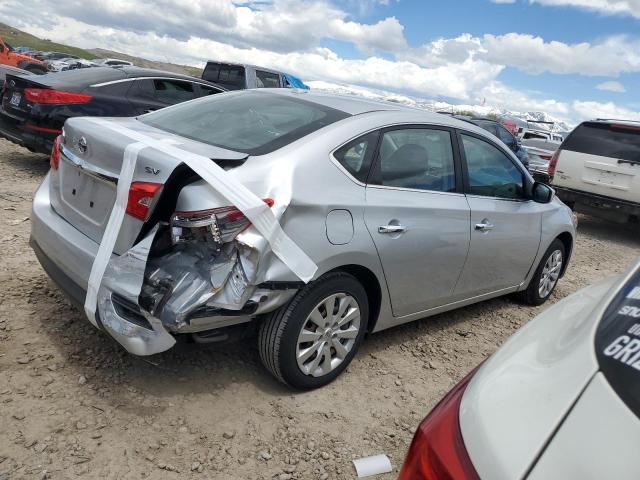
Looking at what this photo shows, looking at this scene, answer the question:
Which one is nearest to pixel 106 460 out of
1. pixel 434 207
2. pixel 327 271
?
pixel 327 271

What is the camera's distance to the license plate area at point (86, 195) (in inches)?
107

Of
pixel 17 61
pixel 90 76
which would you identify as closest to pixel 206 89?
pixel 90 76

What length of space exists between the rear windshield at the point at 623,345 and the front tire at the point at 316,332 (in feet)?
5.21

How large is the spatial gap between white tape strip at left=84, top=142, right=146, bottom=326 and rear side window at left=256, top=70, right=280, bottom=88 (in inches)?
420

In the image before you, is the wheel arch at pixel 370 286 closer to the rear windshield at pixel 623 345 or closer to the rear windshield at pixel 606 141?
the rear windshield at pixel 623 345

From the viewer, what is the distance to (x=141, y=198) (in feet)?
8.13

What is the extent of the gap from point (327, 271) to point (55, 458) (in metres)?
1.51

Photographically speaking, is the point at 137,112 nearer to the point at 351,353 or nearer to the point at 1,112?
the point at 1,112

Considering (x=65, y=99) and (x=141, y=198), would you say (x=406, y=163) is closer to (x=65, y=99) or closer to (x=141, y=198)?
(x=141, y=198)

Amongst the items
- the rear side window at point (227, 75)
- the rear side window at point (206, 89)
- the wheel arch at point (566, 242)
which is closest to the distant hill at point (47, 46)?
the rear side window at point (227, 75)

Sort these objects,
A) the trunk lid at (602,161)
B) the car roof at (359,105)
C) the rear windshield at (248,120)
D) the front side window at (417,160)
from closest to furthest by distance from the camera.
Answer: the rear windshield at (248,120)
the front side window at (417,160)
the car roof at (359,105)
the trunk lid at (602,161)

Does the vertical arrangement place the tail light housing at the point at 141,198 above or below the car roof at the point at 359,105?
below

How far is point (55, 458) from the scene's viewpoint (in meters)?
2.32

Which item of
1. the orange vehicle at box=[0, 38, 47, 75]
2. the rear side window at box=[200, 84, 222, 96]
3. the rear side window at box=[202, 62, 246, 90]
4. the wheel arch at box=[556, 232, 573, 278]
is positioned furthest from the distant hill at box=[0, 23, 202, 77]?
the wheel arch at box=[556, 232, 573, 278]
